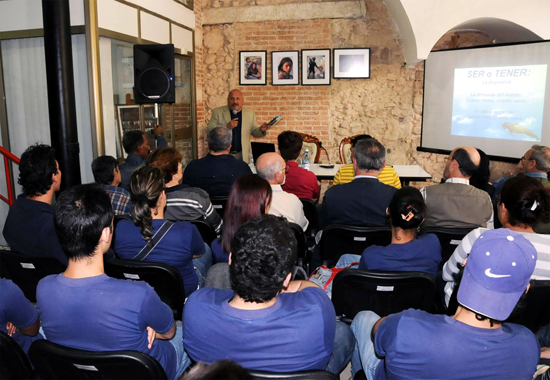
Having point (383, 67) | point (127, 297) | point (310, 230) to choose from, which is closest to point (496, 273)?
point (127, 297)

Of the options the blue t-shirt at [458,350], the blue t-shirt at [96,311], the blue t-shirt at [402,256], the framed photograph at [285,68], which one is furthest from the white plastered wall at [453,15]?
the blue t-shirt at [96,311]

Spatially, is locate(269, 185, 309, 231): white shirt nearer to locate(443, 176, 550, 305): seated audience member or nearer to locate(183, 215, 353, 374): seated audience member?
locate(443, 176, 550, 305): seated audience member

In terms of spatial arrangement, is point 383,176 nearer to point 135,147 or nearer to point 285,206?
point 285,206

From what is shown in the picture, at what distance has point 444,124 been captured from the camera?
7.10m

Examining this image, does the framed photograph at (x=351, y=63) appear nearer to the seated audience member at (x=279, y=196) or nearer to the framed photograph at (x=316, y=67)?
the framed photograph at (x=316, y=67)

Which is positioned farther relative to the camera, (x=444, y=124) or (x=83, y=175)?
(x=444, y=124)

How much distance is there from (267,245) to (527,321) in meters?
1.45

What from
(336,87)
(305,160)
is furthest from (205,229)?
(336,87)

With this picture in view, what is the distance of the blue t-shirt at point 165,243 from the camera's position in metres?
2.35

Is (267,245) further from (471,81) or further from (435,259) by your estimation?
(471,81)

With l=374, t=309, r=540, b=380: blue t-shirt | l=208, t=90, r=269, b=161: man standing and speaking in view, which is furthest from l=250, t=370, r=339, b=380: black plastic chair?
l=208, t=90, r=269, b=161: man standing and speaking

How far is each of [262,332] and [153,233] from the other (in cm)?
112

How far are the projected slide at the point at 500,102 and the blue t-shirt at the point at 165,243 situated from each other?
205 inches

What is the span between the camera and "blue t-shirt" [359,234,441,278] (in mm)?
2223
